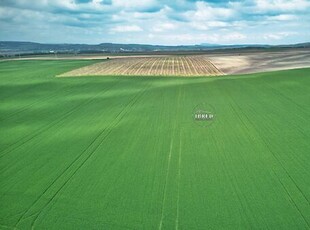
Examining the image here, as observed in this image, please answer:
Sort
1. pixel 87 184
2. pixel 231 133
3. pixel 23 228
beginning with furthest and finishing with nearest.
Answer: pixel 231 133 → pixel 87 184 → pixel 23 228

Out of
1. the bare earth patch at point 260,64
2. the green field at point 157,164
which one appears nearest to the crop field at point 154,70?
the bare earth patch at point 260,64

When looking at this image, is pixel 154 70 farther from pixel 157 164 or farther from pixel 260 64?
pixel 157 164

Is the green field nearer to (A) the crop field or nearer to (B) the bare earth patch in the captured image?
(A) the crop field

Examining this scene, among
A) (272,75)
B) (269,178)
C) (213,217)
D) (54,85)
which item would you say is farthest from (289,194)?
(54,85)

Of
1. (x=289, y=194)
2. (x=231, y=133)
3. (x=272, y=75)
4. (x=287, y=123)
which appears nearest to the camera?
(x=289, y=194)

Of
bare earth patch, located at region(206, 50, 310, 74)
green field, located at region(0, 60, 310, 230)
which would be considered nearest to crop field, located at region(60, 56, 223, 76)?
bare earth patch, located at region(206, 50, 310, 74)

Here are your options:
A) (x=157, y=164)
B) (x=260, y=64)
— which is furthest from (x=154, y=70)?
(x=157, y=164)

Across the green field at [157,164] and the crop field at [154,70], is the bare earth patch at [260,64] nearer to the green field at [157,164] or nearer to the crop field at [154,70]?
the crop field at [154,70]

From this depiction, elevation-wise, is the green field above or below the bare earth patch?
above

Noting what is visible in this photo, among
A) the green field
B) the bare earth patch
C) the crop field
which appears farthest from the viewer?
the bare earth patch

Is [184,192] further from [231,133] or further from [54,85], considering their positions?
[54,85]
